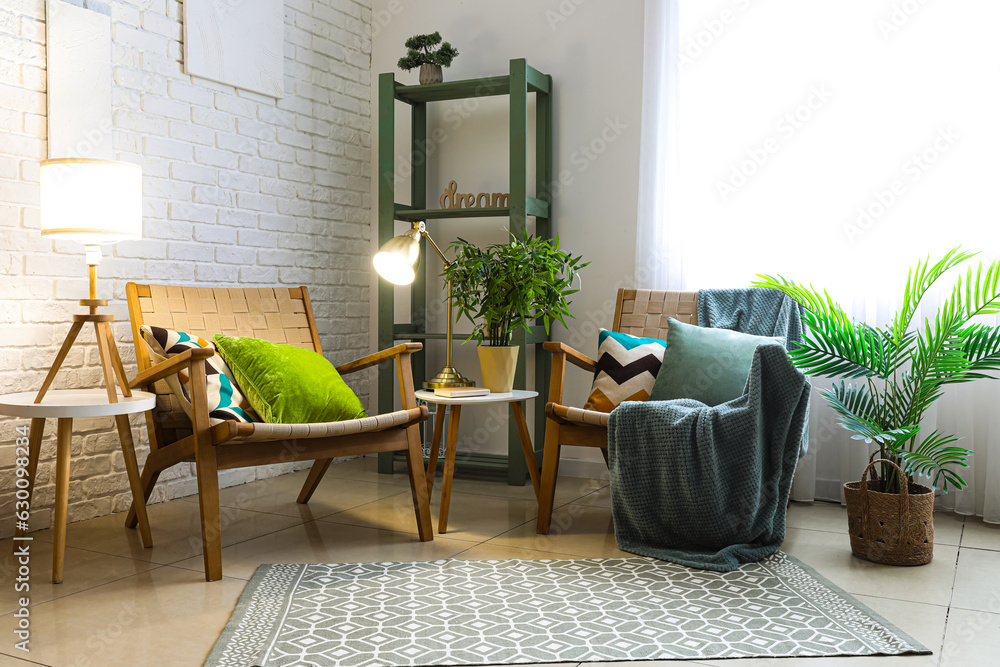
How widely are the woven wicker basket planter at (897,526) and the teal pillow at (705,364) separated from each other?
49 centimetres

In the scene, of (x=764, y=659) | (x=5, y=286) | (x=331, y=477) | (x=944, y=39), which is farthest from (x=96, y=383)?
(x=944, y=39)

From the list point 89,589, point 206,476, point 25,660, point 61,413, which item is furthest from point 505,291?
point 25,660

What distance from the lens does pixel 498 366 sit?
279cm

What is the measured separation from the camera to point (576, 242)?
11.9 ft

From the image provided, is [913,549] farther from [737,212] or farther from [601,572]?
[737,212]

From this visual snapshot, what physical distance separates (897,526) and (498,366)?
1.31m

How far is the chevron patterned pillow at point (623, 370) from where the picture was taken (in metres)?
2.72

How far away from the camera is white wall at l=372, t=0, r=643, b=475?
351 centimetres

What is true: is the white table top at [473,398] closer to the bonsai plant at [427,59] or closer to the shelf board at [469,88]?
the shelf board at [469,88]

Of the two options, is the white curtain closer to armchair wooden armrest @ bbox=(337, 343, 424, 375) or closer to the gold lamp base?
Answer: the gold lamp base

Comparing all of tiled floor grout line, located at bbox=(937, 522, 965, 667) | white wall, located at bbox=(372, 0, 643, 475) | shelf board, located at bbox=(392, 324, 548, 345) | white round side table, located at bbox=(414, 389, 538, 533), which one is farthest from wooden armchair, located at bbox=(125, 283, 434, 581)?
tiled floor grout line, located at bbox=(937, 522, 965, 667)

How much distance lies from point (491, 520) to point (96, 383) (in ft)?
4.73

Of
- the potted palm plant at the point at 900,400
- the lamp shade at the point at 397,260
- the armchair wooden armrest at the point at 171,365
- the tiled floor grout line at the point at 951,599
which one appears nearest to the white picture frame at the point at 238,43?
the lamp shade at the point at 397,260

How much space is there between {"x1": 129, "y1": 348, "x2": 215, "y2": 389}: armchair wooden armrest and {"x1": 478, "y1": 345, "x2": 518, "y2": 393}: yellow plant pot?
97cm
